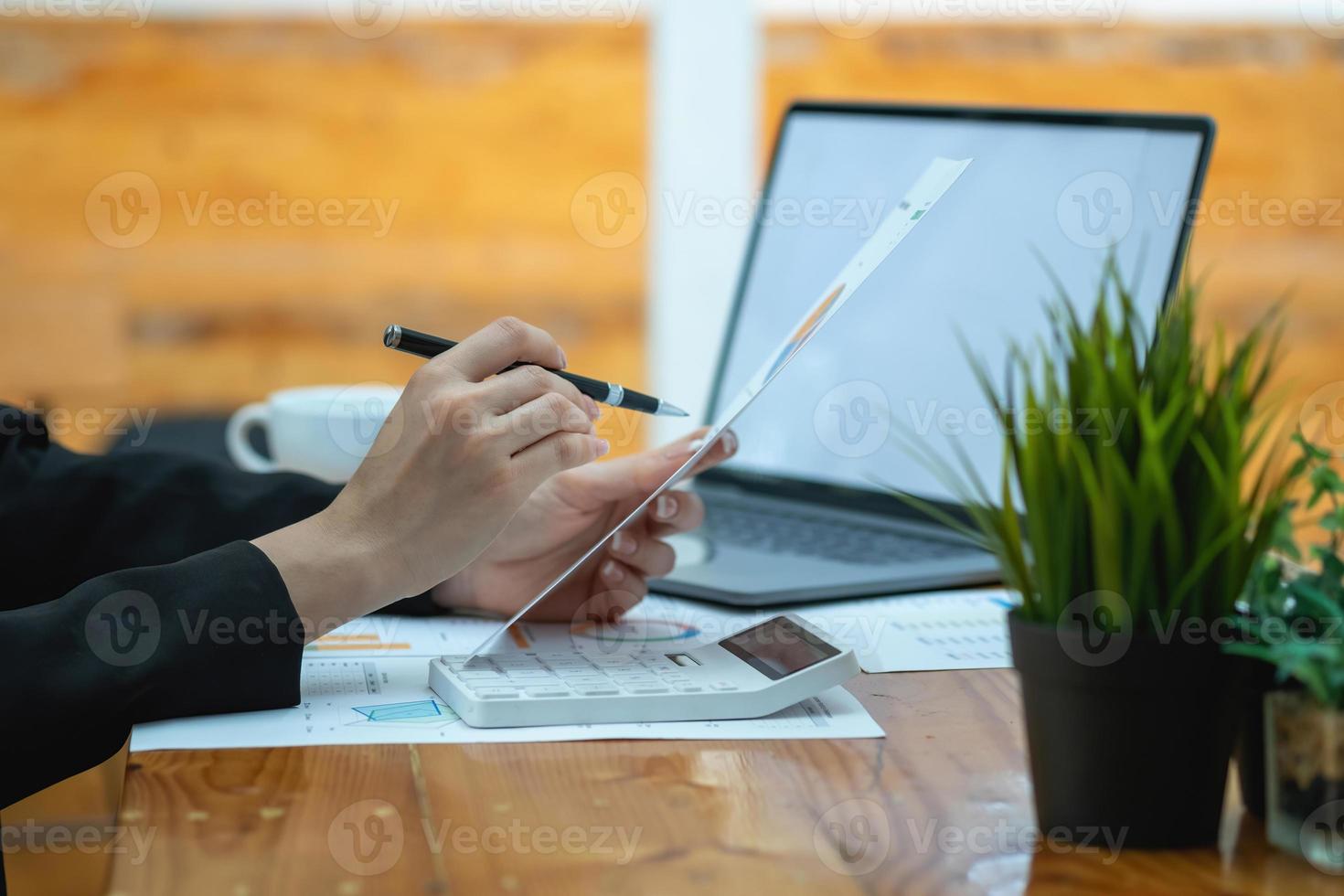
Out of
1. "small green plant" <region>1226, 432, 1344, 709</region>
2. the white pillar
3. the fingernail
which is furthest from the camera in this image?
the white pillar

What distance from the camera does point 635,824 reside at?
493 mm

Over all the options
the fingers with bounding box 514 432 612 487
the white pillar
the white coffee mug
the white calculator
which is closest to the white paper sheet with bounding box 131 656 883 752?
the white calculator

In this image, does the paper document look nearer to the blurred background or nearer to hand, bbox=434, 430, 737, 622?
hand, bbox=434, 430, 737, 622

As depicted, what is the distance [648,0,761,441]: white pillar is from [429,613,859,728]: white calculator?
1346 mm

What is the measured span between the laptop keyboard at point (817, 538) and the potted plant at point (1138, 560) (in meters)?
0.48

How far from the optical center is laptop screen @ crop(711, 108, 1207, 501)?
100 cm

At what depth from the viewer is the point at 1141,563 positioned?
0.44m

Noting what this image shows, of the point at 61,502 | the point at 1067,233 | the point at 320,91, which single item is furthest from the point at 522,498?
the point at 320,91

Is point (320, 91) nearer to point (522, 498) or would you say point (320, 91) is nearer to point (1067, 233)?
point (1067, 233)

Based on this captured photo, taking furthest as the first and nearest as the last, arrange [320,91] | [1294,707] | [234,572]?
[320,91] < [234,572] < [1294,707]

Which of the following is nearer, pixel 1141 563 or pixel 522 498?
pixel 1141 563

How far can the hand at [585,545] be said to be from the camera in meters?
0.81

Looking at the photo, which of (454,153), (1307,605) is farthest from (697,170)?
(1307,605)

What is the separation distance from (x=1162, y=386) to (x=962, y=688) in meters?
0.26
